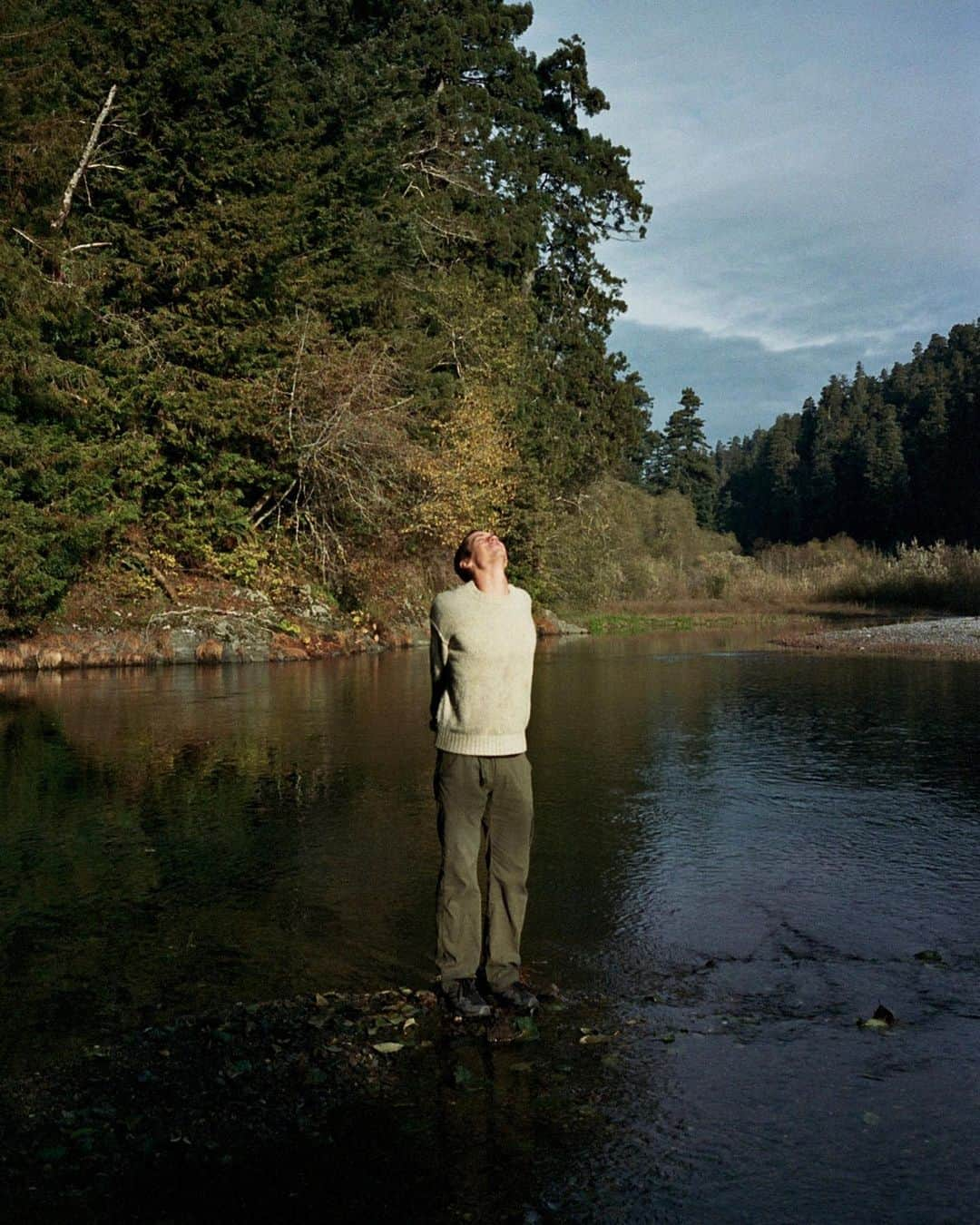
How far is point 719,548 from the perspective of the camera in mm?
89188

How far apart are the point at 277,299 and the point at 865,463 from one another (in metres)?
93.5

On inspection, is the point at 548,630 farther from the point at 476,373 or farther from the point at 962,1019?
the point at 962,1019

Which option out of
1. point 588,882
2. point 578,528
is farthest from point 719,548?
point 588,882

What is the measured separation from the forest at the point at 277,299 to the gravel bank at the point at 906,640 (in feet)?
29.9

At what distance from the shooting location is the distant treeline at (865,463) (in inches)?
3757

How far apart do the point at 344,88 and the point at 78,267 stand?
11.5 meters

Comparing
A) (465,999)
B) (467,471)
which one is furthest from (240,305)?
(465,999)

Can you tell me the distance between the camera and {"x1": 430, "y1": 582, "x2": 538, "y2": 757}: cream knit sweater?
16.8 ft

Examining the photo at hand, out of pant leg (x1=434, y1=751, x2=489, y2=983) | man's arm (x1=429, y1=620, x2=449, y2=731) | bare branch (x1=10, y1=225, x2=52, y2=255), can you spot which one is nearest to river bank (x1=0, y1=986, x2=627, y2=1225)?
pant leg (x1=434, y1=751, x2=489, y2=983)

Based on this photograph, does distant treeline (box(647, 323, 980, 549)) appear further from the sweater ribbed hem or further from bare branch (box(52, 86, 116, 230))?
the sweater ribbed hem

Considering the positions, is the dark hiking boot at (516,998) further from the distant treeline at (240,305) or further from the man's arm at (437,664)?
the distant treeline at (240,305)

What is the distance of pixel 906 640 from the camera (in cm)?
2980

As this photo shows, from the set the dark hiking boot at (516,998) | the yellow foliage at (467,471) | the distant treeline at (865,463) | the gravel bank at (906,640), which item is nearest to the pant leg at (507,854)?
the dark hiking boot at (516,998)

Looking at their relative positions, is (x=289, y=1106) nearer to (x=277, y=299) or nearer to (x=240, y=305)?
(x=240, y=305)
